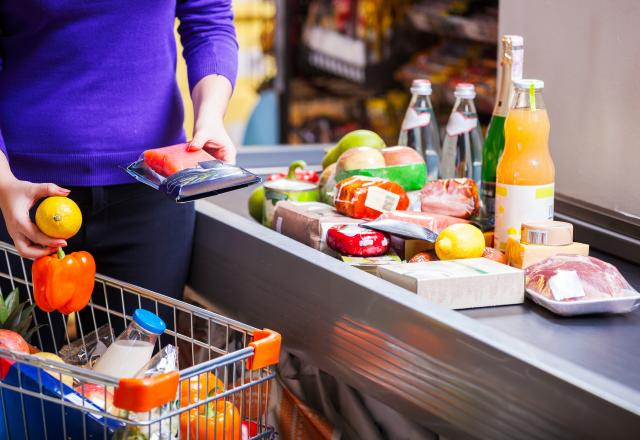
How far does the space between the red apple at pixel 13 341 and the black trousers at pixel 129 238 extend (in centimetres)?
22

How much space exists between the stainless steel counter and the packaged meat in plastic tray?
0.02 metres

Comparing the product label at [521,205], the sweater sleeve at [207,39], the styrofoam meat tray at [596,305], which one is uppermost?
the sweater sleeve at [207,39]

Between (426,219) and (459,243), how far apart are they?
135 millimetres

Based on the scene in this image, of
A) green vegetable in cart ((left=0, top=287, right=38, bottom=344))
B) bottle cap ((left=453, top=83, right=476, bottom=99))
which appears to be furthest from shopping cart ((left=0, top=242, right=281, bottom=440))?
bottle cap ((left=453, top=83, right=476, bottom=99))

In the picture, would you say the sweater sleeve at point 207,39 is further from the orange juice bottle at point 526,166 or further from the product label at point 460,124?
the orange juice bottle at point 526,166

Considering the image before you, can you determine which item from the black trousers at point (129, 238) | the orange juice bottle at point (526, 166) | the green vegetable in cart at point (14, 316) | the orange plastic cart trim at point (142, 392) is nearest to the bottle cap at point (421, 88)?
the orange juice bottle at point (526, 166)

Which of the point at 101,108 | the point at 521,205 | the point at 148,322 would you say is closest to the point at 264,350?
the point at 148,322

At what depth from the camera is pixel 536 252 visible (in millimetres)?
1506

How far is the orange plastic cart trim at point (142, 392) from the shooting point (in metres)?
1.13

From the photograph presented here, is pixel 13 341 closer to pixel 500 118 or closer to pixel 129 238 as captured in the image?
pixel 129 238

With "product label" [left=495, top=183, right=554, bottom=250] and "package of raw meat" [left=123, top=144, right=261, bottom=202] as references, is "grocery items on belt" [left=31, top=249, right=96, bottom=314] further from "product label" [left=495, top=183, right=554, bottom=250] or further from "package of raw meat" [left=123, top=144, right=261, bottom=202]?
"product label" [left=495, top=183, right=554, bottom=250]

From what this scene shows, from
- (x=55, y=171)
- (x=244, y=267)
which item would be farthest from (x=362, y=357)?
(x=55, y=171)

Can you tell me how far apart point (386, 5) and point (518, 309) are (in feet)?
11.8

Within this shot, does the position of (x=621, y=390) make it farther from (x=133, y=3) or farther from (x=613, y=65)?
(x=133, y=3)
